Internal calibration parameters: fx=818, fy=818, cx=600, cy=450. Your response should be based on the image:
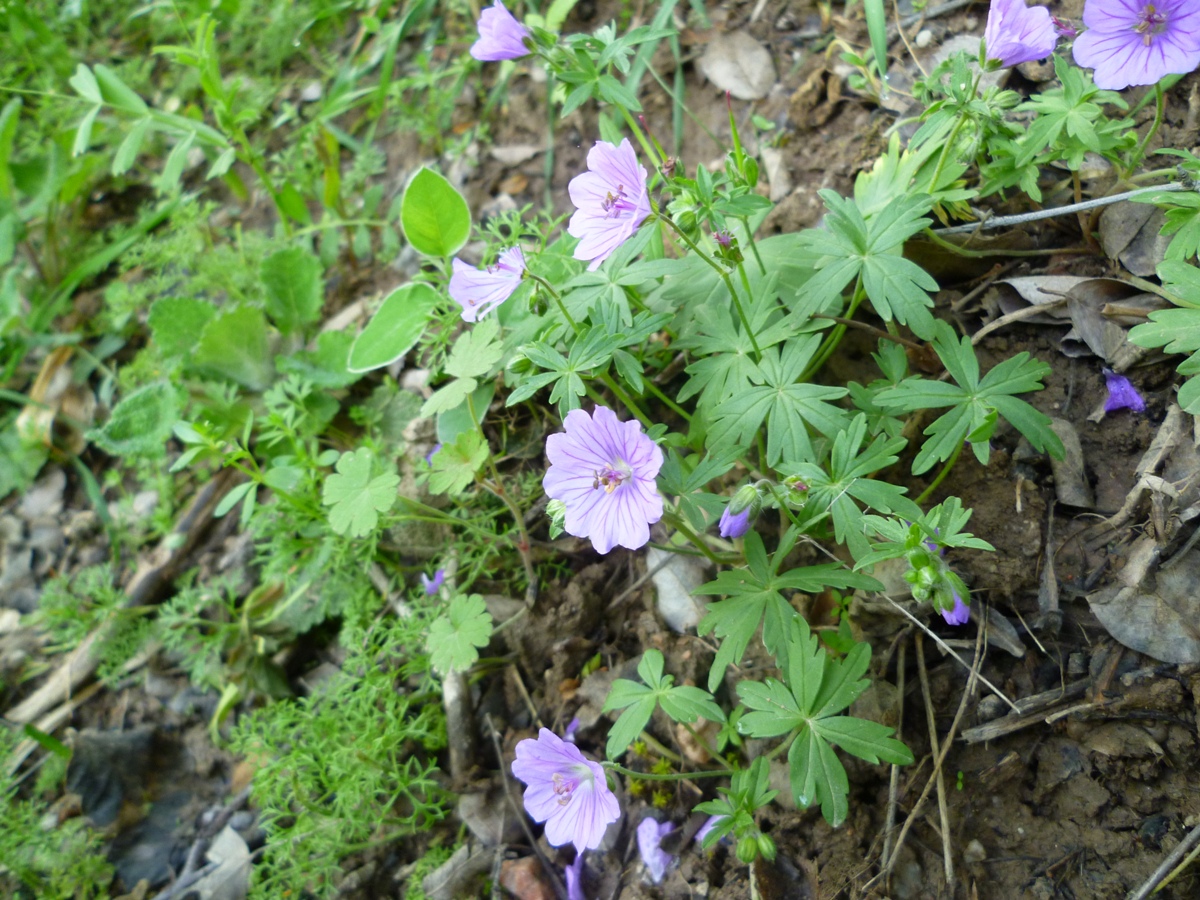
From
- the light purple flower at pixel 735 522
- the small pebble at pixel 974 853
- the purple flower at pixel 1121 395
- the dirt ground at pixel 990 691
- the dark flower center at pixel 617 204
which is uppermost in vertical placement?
the dark flower center at pixel 617 204

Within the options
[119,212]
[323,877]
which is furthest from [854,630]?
[119,212]

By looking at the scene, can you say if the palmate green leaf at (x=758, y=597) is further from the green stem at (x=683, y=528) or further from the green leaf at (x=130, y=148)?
the green leaf at (x=130, y=148)

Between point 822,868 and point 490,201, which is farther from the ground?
point 490,201

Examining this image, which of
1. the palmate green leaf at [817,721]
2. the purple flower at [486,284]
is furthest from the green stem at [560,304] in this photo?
the palmate green leaf at [817,721]

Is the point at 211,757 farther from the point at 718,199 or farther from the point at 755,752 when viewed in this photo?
the point at 718,199

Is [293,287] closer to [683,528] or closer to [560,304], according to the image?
[560,304]

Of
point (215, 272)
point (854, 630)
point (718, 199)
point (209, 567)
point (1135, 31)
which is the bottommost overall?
point (209, 567)
